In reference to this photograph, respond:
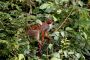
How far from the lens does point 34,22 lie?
8.20 ft

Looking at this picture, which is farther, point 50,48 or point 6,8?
point 6,8

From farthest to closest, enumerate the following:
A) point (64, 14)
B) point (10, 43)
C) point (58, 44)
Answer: point (64, 14) → point (58, 44) → point (10, 43)

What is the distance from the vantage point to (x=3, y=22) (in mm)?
2480

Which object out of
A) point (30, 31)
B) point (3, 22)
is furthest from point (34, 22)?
point (3, 22)

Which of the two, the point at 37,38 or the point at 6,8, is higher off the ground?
the point at 6,8

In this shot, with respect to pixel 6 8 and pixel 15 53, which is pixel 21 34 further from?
pixel 6 8

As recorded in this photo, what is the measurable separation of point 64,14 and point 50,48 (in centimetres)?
45

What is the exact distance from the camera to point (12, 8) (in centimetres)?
273

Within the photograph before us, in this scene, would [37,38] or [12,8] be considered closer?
[37,38]

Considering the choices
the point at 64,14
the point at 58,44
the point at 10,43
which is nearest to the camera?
the point at 10,43

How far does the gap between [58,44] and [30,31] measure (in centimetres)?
29

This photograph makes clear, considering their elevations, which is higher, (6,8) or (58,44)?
(6,8)

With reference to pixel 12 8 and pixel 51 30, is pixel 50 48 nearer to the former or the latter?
pixel 51 30

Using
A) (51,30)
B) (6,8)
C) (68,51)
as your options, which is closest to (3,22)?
(6,8)
